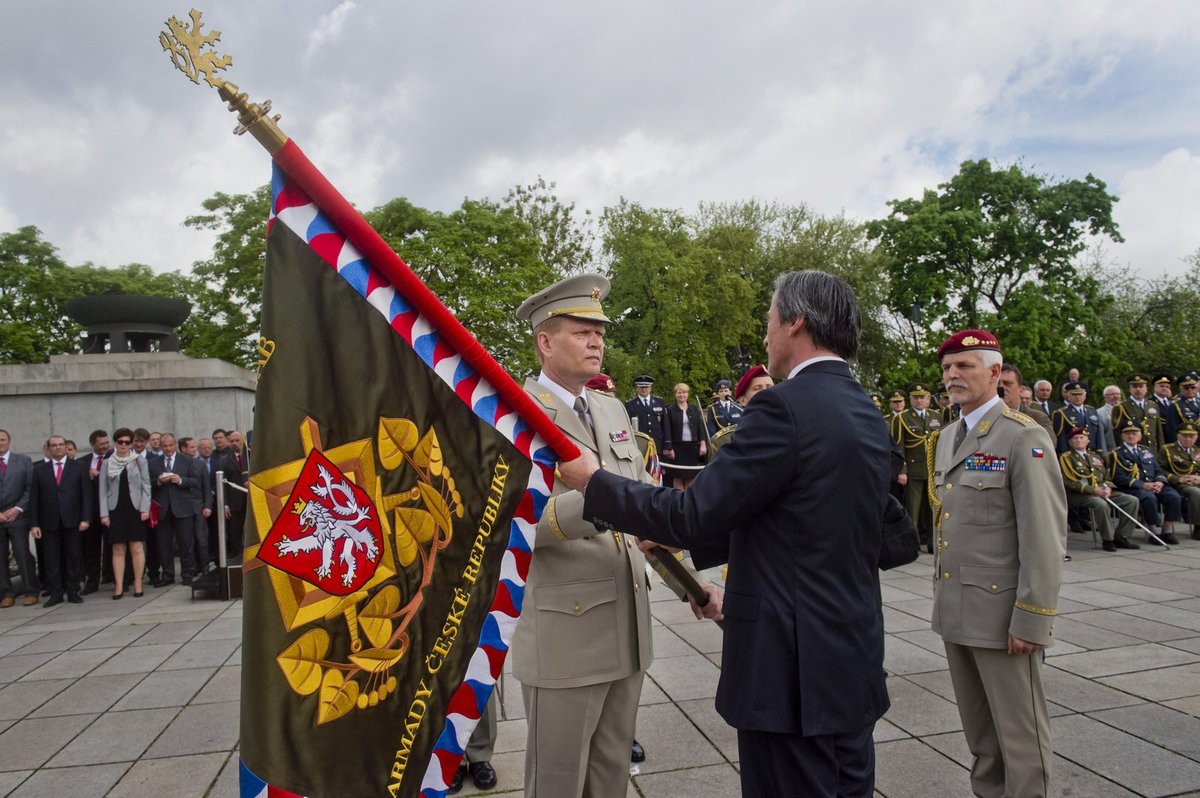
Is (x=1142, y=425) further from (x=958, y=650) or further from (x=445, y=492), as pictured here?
(x=445, y=492)

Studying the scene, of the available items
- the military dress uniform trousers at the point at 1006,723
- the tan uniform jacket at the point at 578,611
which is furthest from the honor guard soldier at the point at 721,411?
the tan uniform jacket at the point at 578,611

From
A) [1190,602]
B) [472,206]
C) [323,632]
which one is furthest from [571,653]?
[472,206]

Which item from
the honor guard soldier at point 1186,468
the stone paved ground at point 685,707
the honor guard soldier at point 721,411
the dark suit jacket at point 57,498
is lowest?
the stone paved ground at point 685,707

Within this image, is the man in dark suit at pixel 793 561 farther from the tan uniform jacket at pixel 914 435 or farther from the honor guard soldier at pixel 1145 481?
the honor guard soldier at pixel 1145 481

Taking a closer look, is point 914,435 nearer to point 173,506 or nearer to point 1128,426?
point 1128,426

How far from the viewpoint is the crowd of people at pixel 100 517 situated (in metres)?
10.1

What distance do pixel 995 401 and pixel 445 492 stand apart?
2.78 meters

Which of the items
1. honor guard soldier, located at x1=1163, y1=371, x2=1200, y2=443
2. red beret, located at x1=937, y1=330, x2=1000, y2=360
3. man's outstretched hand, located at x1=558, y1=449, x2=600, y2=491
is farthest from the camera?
honor guard soldier, located at x1=1163, y1=371, x2=1200, y2=443

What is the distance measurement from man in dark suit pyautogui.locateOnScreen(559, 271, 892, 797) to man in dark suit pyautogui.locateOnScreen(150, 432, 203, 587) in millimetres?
10368

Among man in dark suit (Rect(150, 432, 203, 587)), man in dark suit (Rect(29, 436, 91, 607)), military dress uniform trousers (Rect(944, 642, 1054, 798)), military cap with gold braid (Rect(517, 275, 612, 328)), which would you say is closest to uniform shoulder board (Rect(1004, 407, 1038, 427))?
military dress uniform trousers (Rect(944, 642, 1054, 798))

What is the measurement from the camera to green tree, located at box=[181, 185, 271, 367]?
3109 cm

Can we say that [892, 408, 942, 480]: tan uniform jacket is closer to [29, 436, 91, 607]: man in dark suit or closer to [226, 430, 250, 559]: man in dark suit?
[226, 430, 250, 559]: man in dark suit

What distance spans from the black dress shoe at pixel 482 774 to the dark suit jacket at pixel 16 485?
9019mm

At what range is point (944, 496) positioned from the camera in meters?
3.75
